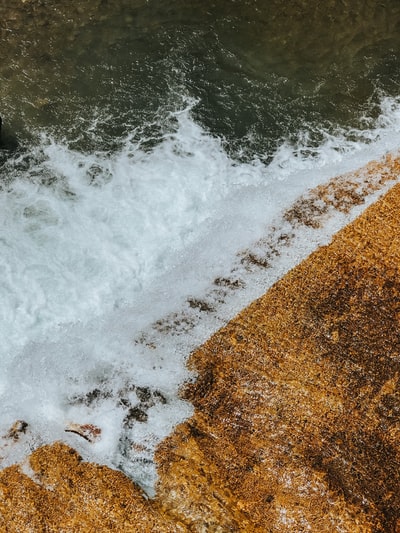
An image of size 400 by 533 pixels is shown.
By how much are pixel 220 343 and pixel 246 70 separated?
3.78 m

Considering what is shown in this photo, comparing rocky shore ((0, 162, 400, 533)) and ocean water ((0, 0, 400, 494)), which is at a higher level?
ocean water ((0, 0, 400, 494))

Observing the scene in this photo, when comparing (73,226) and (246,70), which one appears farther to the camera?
(246,70)

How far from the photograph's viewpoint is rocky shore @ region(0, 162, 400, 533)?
12.7 feet

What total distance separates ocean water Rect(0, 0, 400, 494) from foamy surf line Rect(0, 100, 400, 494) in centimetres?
2

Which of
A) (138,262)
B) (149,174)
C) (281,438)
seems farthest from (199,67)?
(281,438)

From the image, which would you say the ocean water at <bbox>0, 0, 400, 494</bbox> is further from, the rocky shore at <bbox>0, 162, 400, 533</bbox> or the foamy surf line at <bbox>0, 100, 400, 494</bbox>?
the rocky shore at <bbox>0, 162, 400, 533</bbox>

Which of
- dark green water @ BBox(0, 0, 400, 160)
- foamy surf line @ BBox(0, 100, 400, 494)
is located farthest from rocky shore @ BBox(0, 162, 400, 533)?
dark green water @ BBox(0, 0, 400, 160)

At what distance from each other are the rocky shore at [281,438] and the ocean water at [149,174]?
18 centimetres

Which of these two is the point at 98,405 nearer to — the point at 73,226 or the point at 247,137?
the point at 73,226

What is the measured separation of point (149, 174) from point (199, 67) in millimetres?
1777

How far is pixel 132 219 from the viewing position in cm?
557

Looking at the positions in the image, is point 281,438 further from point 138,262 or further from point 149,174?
point 149,174

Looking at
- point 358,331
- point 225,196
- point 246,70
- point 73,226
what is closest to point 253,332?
point 358,331

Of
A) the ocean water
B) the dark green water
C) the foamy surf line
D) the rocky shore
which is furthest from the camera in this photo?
the dark green water
